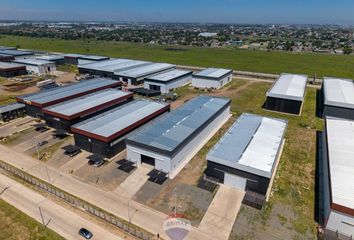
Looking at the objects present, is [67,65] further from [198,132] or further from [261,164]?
[261,164]

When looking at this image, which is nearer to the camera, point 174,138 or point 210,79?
point 174,138

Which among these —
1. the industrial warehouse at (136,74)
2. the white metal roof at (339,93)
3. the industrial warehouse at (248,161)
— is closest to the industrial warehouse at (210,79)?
the industrial warehouse at (136,74)

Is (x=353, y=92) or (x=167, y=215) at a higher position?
(x=353, y=92)

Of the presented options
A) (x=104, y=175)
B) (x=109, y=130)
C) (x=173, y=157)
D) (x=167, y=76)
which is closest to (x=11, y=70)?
(x=167, y=76)

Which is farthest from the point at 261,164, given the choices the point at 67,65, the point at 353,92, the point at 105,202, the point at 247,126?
the point at 67,65

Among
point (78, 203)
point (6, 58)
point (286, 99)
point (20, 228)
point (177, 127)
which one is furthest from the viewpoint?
point (6, 58)

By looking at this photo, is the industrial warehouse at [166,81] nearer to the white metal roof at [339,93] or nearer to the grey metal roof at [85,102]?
the grey metal roof at [85,102]

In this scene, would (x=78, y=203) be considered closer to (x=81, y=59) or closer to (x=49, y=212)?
(x=49, y=212)
